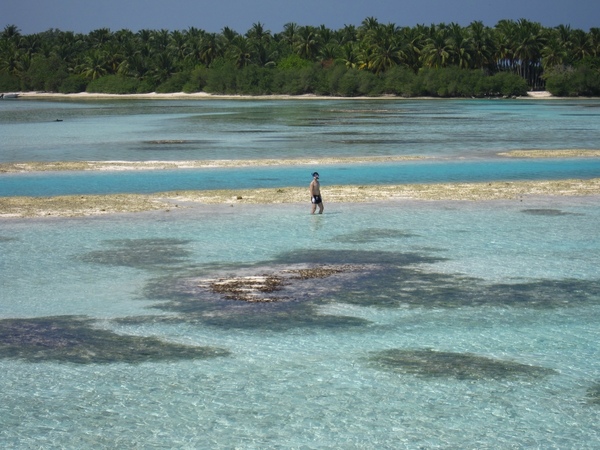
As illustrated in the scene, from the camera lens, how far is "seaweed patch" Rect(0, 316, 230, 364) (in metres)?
14.4

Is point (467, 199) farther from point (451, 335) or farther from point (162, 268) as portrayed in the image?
point (451, 335)

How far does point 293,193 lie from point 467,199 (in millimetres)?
5601

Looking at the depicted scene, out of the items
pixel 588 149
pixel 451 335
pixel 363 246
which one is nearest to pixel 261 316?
pixel 451 335

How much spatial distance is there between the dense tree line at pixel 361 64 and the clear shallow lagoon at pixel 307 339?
12881 cm

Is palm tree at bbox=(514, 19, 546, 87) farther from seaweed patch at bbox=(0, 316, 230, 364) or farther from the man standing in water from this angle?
seaweed patch at bbox=(0, 316, 230, 364)

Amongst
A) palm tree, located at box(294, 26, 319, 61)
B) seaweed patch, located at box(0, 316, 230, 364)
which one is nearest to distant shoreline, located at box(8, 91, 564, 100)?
palm tree, located at box(294, 26, 319, 61)

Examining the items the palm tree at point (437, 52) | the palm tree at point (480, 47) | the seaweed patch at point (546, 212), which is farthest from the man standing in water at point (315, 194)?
the palm tree at point (480, 47)

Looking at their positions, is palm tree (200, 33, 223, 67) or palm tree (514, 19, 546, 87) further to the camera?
palm tree (200, 33, 223, 67)

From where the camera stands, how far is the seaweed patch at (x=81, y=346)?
1442 centimetres

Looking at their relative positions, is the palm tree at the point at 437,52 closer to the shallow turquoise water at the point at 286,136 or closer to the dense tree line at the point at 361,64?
the dense tree line at the point at 361,64

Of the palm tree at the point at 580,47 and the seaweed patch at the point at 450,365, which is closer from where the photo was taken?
the seaweed patch at the point at 450,365

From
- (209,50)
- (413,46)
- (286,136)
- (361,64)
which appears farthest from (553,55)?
(286,136)

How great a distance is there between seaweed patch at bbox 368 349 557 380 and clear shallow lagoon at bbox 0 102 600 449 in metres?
0.04

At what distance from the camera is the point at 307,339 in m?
15.3
